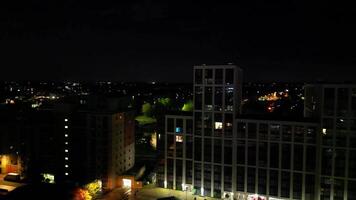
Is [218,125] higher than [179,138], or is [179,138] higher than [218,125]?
[218,125]

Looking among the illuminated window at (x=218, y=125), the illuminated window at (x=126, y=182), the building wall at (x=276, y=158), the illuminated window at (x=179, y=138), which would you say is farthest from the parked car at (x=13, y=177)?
the building wall at (x=276, y=158)

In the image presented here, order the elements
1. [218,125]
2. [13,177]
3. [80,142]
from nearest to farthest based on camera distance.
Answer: [218,125] → [80,142] → [13,177]

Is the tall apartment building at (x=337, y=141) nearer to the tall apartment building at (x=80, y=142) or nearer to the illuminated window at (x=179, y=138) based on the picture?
the illuminated window at (x=179, y=138)

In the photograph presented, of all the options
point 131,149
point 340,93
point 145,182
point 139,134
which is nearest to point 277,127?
point 340,93

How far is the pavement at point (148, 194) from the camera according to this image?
5181 centimetres

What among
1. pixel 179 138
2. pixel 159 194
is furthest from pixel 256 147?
pixel 159 194

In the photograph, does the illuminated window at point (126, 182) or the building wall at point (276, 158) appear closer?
the building wall at point (276, 158)

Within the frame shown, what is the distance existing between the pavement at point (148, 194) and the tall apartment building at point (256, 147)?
1259 millimetres

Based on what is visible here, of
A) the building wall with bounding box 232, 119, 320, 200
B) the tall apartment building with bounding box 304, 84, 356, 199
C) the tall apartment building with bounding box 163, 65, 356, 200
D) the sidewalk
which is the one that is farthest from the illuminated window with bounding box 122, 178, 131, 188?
the tall apartment building with bounding box 304, 84, 356, 199

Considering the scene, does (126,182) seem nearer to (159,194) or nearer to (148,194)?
(148,194)

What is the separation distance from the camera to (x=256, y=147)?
4888 centimetres

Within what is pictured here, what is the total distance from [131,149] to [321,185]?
3637 cm

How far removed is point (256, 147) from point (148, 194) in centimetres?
2020

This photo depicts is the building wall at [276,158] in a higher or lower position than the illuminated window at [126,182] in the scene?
higher
